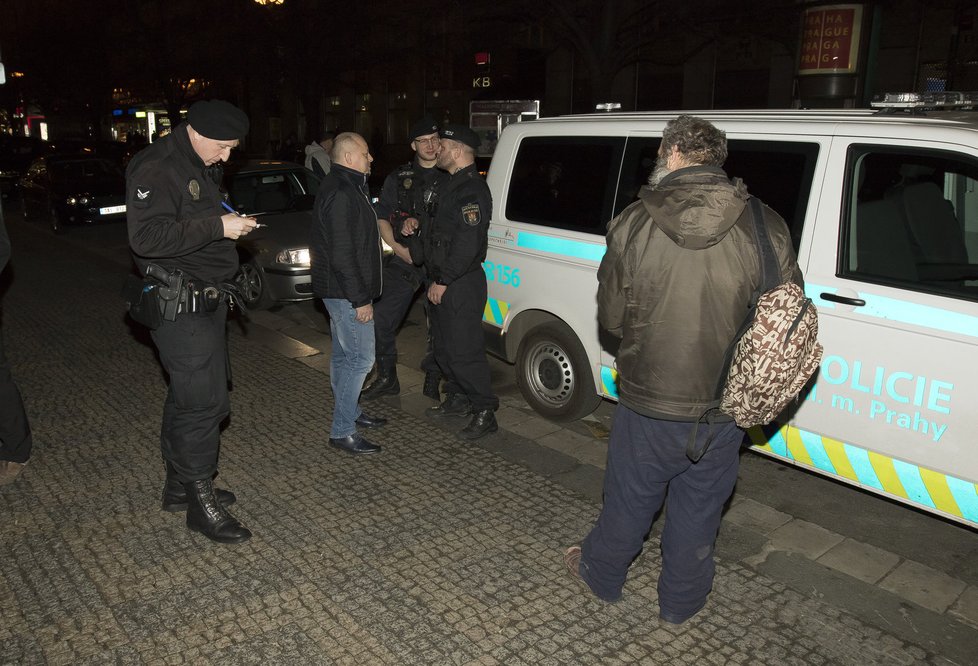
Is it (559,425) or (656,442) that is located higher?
(656,442)

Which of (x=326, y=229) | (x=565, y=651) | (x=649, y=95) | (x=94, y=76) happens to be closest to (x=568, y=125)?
(x=326, y=229)

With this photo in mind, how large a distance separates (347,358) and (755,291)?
279 centimetres

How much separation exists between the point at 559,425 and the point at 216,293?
275 cm

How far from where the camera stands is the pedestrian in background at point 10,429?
4441mm

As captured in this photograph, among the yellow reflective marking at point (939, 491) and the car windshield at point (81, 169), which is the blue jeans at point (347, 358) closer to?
the yellow reflective marking at point (939, 491)

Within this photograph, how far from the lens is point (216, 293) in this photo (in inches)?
149

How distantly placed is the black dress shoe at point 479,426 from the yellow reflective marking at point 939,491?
2.66m

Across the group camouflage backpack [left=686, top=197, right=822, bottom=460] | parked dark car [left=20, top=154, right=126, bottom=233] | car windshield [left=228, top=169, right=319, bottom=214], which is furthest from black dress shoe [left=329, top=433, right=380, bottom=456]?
parked dark car [left=20, top=154, right=126, bottom=233]

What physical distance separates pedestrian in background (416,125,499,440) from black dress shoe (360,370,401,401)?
81 cm

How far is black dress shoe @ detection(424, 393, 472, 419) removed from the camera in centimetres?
568

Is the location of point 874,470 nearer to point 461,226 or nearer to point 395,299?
point 461,226

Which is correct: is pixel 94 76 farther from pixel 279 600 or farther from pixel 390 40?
pixel 279 600

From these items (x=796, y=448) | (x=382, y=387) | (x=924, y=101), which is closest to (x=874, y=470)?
(x=796, y=448)

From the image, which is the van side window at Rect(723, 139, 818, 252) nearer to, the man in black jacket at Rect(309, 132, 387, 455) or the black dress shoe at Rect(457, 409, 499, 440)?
the man in black jacket at Rect(309, 132, 387, 455)
